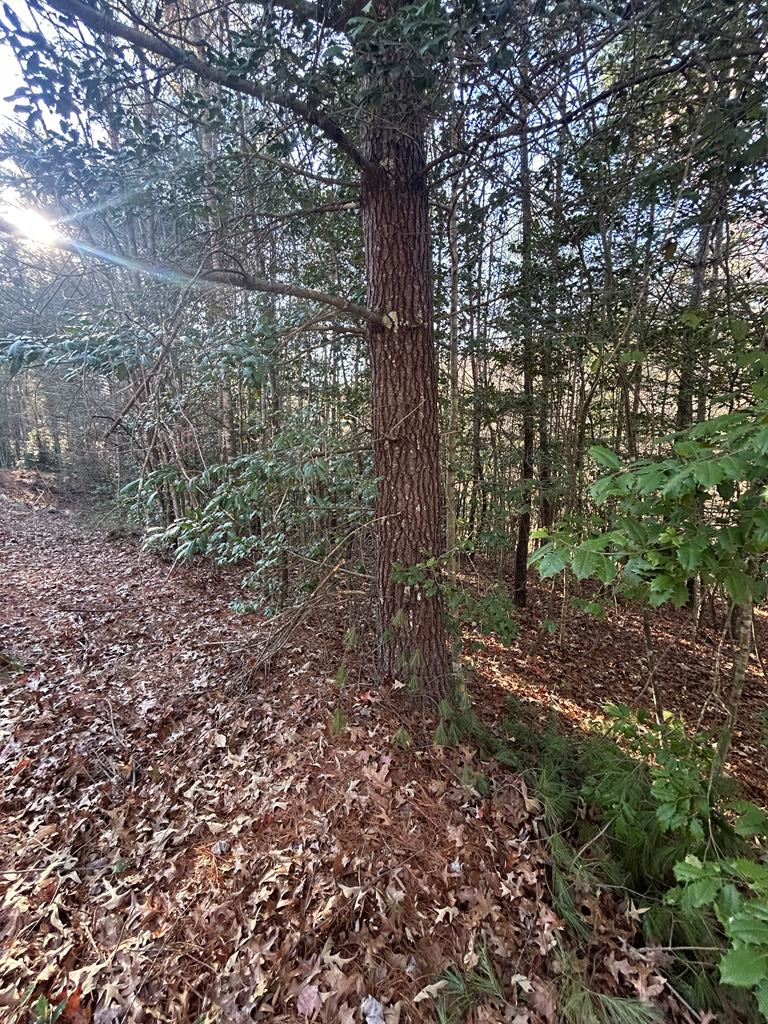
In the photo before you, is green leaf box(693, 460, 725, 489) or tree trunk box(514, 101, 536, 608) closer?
green leaf box(693, 460, 725, 489)

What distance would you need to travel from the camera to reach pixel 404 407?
122 inches

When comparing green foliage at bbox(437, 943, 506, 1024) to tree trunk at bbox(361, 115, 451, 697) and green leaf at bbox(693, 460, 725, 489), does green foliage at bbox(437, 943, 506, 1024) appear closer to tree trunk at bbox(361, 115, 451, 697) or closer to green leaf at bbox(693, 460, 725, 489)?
tree trunk at bbox(361, 115, 451, 697)

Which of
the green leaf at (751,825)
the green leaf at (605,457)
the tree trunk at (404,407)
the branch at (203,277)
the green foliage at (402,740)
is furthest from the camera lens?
the tree trunk at (404,407)

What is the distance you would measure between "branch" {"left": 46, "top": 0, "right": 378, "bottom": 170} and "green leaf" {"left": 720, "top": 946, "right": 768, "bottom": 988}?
3.98m

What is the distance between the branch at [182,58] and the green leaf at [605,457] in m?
2.52

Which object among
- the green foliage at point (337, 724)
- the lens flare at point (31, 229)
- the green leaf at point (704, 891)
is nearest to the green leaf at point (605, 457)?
the green leaf at point (704, 891)

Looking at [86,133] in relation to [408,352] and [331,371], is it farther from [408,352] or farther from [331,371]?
[331,371]

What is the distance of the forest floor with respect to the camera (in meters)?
1.86

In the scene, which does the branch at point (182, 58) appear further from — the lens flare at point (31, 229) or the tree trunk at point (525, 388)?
the tree trunk at point (525, 388)

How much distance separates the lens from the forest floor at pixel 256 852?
6.10ft

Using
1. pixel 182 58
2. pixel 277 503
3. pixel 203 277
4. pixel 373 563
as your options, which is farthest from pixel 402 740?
pixel 182 58

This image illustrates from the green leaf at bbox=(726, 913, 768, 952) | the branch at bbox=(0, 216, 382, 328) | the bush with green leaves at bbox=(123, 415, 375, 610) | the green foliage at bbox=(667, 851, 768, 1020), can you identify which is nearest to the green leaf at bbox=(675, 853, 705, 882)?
the green foliage at bbox=(667, 851, 768, 1020)

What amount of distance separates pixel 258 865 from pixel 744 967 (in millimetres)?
2087

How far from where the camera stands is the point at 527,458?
6.91 metres
